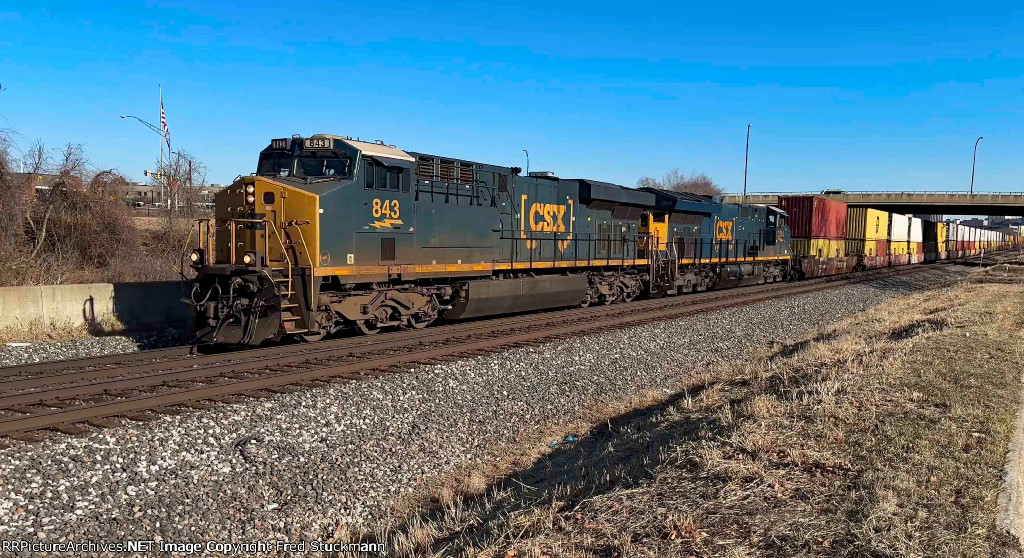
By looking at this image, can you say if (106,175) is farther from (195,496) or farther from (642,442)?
(642,442)

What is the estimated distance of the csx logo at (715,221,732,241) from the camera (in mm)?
24200

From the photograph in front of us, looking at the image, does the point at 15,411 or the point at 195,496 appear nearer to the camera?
the point at 195,496

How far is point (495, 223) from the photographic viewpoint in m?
14.6

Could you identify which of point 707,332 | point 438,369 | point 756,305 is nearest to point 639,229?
point 756,305

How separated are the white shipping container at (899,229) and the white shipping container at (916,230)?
4.58 ft

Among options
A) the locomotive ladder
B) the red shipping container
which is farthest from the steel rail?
the red shipping container

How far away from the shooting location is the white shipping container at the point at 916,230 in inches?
1905

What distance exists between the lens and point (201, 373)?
8836 millimetres

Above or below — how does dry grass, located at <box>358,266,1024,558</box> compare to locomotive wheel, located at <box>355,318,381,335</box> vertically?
below

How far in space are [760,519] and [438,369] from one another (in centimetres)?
622

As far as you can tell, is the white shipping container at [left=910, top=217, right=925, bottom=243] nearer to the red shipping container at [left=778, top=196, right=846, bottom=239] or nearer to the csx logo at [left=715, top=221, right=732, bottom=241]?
the red shipping container at [left=778, top=196, right=846, bottom=239]

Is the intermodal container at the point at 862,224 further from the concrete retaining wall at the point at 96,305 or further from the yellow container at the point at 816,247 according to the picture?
the concrete retaining wall at the point at 96,305

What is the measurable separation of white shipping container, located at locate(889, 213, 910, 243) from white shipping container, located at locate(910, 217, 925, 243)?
1.40 m

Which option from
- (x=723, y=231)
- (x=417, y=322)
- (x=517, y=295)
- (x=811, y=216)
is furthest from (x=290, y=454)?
(x=811, y=216)
